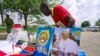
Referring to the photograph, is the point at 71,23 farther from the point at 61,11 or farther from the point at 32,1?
the point at 32,1

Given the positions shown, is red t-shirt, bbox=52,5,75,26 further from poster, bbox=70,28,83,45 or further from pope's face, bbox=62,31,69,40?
poster, bbox=70,28,83,45

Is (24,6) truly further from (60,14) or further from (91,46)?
(60,14)

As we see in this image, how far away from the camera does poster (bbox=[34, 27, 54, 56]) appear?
19.6ft

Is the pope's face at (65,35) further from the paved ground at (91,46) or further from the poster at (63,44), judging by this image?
the paved ground at (91,46)

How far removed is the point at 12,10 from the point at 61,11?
86.1 feet

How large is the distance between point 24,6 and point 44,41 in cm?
2445

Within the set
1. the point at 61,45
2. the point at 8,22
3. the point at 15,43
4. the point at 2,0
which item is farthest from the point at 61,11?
the point at 2,0

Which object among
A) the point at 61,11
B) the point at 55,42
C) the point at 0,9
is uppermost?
the point at 61,11

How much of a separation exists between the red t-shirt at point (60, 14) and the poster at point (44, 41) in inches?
11.8

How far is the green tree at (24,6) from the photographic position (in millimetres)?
30252

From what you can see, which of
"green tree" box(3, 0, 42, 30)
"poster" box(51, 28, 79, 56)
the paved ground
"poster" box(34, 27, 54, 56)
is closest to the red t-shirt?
"poster" box(34, 27, 54, 56)

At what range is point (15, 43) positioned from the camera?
7.68 metres

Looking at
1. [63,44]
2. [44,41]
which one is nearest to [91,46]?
[44,41]

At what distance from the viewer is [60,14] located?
6.27 metres
